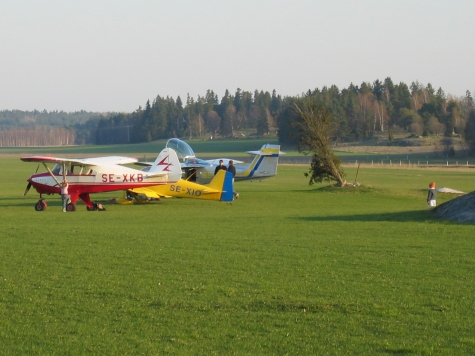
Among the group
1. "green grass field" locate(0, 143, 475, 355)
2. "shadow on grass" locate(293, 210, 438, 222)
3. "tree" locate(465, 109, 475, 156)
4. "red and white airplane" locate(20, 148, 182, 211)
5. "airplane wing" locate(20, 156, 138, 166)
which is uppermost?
"tree" locate(465, 109, 475, 156)

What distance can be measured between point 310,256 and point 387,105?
139 meters

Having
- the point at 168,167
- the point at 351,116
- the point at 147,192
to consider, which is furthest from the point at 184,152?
the point at 351,116

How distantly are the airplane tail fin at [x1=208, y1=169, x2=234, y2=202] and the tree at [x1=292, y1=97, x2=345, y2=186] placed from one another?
10.1 m

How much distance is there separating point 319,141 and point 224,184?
10521 millimetres

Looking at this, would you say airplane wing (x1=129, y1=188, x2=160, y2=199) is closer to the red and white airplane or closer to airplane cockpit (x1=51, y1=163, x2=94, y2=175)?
the red and white airplane

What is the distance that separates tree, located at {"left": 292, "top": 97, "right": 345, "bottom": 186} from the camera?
35406 millimetres

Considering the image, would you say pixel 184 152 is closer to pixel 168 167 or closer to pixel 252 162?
pixel 252 162

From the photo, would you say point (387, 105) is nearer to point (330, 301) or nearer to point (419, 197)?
point (419, 197)

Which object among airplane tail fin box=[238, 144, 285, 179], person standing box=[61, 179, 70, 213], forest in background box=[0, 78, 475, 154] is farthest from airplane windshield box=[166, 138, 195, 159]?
forest in background box=[0, 78, 475, 154]

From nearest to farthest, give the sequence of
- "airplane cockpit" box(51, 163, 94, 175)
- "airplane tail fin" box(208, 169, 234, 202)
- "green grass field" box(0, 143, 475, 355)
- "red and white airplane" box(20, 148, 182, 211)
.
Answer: "green grass field" box(0, 143, 475, 355), "red and white airplane" box(20, 148, 182, 211), "airplane cockpit" box(51, 163, 94, 175), "airplane tail fin" box(208, 169, 234, 202)

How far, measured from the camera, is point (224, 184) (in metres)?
26.3

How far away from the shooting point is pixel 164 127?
611ft

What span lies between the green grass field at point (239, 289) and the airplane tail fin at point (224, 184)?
788cm

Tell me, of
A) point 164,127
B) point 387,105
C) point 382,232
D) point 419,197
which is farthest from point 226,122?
point 382,232
